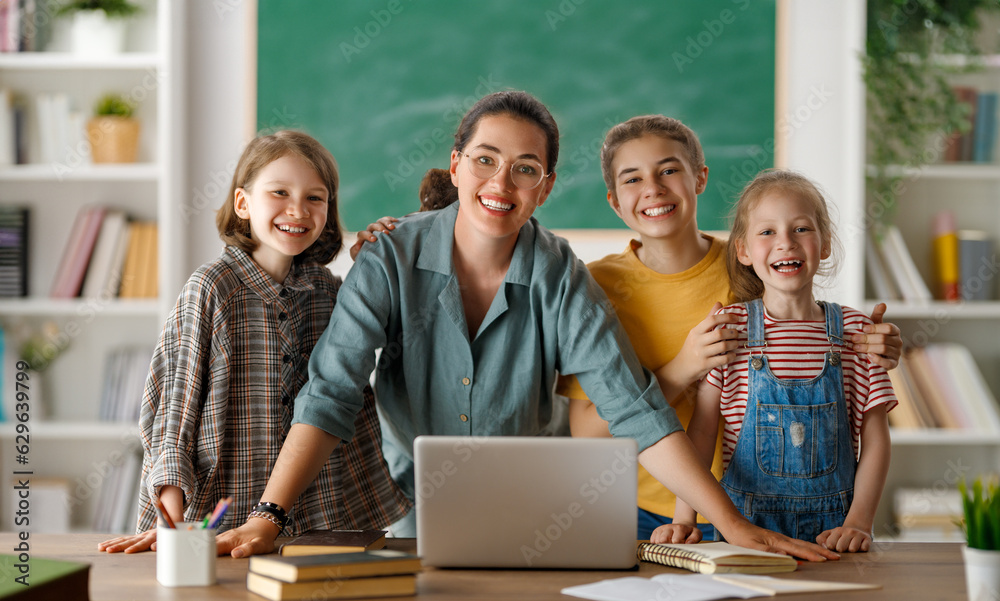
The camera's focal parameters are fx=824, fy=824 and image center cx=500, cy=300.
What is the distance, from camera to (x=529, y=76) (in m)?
3.06

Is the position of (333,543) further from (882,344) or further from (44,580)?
(882,344)

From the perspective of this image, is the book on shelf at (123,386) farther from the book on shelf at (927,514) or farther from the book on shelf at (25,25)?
the book on shelf at (927,514)

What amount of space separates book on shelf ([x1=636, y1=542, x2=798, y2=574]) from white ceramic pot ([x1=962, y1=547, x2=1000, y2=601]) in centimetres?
27

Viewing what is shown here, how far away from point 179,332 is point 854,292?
225 centimetres

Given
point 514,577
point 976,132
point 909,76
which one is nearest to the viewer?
point 514,577

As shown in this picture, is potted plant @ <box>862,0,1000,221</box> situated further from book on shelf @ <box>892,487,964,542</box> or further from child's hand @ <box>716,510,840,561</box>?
child's hand @ <box>716,510,840,561</box>

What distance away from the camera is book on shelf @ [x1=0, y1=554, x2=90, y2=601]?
93cm

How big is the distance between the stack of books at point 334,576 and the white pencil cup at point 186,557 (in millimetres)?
70

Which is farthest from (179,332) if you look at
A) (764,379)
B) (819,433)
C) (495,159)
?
(819,433)

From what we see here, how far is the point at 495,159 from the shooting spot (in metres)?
1.64

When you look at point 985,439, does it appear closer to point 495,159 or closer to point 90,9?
point 495,159
